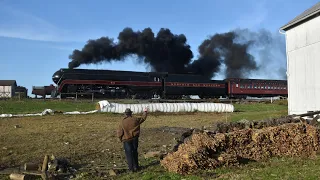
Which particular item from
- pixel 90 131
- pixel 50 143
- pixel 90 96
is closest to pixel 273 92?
pixel 90 96

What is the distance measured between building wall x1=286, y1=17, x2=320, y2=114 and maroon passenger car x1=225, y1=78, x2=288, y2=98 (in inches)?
1235

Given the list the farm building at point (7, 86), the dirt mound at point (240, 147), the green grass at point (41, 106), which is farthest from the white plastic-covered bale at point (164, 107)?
the farm building at point (7, 86)

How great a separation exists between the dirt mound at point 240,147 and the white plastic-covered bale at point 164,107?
21.0 meters

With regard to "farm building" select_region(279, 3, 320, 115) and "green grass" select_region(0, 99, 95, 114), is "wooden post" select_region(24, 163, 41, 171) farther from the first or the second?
"green grass" select_region(0, 99, 95, 114)

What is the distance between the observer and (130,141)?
1102 cm

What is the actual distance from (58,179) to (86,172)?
33.0 inches

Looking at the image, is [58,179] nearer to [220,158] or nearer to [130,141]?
[130,141]

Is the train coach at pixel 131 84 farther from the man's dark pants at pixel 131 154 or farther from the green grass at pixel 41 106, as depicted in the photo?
the man's dark pants at pixel 131 154

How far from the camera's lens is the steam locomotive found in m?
44.4

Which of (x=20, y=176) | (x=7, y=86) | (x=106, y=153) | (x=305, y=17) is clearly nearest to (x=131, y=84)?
(x=305, y=17)

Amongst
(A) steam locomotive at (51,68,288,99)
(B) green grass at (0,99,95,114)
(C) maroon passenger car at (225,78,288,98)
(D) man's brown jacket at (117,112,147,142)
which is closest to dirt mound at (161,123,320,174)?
(D) man's brown jacket at (117,112,147,142)

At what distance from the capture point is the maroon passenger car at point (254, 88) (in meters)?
55.7

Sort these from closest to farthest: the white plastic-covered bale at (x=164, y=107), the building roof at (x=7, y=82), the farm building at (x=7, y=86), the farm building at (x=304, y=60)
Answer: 1. the farm building at (x=304, y=60)
2. the white plastic-covered bale at (x=164, y=107)
3. the farm building at (x=7, y=86)
4. the building roof at (x=7, y=82)

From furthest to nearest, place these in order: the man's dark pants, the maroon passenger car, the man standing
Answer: the maroon passenger car, the man standing, the man's dark pants
